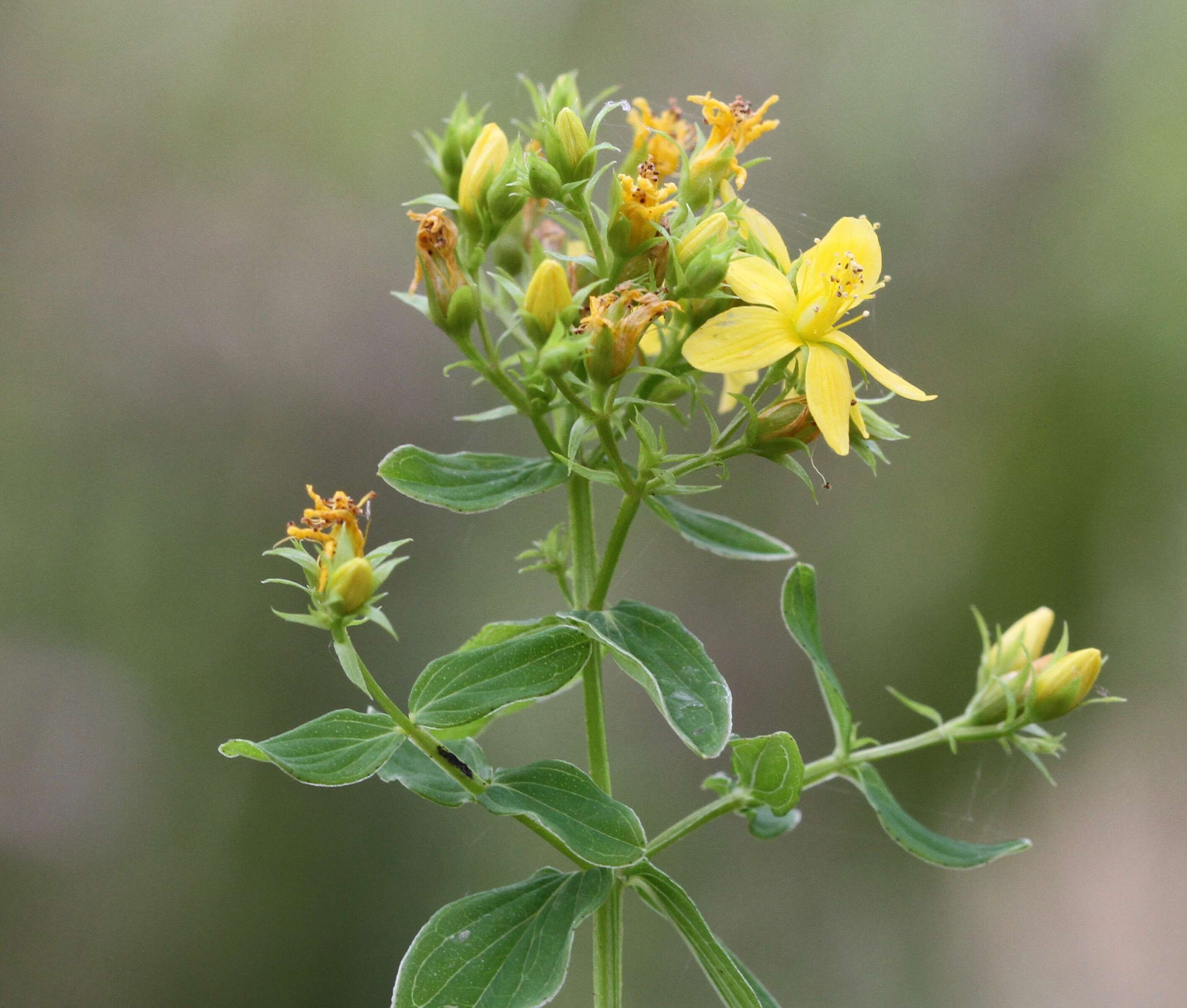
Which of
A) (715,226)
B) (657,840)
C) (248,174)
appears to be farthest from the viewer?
(248,174)

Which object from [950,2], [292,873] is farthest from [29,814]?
[950,2]

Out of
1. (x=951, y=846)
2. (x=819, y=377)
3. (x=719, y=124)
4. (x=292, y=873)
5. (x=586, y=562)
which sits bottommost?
(x=292, y=873)

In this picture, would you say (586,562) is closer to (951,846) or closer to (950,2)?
(951,846)

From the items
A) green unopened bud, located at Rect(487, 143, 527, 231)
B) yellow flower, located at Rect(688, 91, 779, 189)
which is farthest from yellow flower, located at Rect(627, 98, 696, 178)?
green unopened bud, located at Rect(487, 143, 527, 231)

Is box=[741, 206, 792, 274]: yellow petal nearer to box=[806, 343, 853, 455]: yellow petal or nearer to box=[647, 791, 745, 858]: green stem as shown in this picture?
box=[806, 343, 853, 455]: yellow petal

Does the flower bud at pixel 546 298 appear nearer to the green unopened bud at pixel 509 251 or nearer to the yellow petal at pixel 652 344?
the yellow petal at pixel 652 344
